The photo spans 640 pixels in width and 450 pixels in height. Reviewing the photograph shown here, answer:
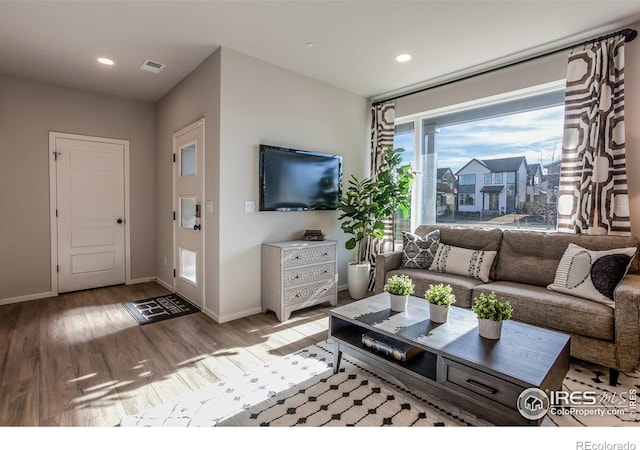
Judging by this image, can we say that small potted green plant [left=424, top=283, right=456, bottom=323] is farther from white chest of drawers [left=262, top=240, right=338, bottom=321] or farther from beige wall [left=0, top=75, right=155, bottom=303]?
beige wall [left=0, top=75, right=155, bottom=303]

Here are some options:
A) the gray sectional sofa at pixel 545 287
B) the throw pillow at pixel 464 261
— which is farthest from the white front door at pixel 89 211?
the throw pillow at pixel 464 261

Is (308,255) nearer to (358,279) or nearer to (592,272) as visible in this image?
(358,279)

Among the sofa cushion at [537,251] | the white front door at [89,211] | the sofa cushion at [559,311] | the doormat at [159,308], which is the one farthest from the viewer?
the white front door at [89,211]

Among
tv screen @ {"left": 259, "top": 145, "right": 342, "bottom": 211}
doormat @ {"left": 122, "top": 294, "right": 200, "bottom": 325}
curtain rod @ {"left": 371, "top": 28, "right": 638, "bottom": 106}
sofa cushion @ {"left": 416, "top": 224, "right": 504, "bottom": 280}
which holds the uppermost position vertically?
curtain rod @ {"left": 371, "top": 28, "right": 638, "bottom": 106}

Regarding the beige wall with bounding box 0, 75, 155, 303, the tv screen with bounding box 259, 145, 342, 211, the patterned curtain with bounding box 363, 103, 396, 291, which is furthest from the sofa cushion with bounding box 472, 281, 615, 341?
the beige wall with bounding box 0, 75, 155, 303

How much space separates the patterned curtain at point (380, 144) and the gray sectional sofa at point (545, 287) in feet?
2.13

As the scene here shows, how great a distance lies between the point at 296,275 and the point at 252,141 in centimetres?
148

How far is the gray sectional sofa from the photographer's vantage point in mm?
2084

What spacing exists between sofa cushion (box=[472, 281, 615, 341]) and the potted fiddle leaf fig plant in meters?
1.49

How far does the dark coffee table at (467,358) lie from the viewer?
1.48 meters

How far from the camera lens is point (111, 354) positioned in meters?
2.54

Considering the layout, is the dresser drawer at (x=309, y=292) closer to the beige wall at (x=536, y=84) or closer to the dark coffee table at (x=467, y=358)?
the dark coffee table at (x=467, y=358)
